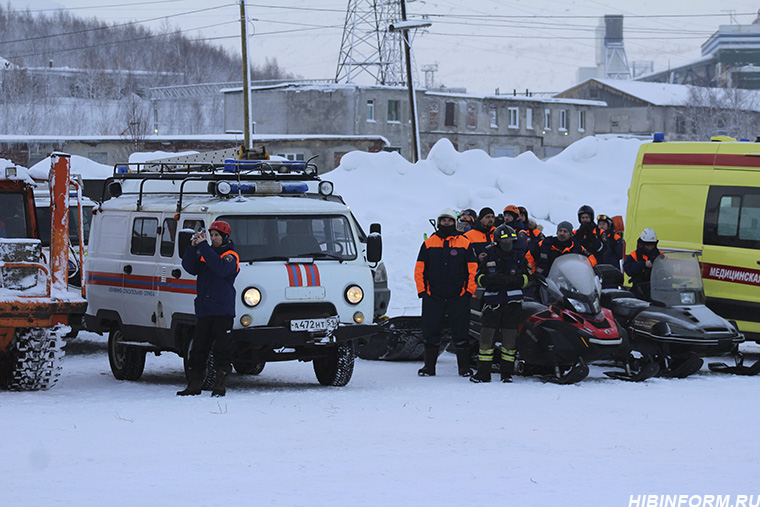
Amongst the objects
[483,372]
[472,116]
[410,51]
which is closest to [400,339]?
[483,372]

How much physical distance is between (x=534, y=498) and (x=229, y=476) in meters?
1.87

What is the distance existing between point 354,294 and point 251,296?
1113 millimetres

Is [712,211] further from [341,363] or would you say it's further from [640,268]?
[341,363]

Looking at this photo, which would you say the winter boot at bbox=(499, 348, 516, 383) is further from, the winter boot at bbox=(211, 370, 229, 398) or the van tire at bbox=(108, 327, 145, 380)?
the van tire at bbox=(108, 327, 145, 380)

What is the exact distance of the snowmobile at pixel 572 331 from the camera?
11227mm

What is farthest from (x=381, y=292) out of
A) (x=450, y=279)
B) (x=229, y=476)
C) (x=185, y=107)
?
(x=185, y=107)

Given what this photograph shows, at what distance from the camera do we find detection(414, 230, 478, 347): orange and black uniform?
470 inches

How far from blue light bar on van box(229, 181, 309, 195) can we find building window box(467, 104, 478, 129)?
60.4 m

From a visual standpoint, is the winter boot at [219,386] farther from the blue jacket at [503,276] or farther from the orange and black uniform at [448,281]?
the blue jacket at [503,276]

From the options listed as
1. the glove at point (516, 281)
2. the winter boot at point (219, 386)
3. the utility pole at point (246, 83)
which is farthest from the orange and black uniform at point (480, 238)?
the utility pole at point (246, 83)

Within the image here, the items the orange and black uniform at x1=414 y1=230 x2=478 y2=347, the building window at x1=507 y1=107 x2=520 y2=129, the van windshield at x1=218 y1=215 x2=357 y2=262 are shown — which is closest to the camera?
the van windshield at x1=218 y1=215 x2=357 y2=262

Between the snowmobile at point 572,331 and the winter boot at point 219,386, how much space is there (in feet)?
10.8

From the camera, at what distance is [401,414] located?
30.0ft

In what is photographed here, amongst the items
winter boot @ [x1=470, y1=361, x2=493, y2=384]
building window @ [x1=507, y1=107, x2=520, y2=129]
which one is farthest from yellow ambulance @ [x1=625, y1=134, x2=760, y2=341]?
building window @ [x1=507, y1=107, x2=520, y2=129]
